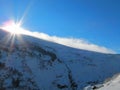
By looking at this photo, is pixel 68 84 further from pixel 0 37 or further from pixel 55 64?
pixel 0 37

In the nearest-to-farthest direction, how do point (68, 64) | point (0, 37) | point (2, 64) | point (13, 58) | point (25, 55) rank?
point (2, 64), point (13, 58), point (25, 55), point (68, 64), point (0, 37)

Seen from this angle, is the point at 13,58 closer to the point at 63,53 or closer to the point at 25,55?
the point at 25,55

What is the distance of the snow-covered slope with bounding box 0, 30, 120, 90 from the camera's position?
72.9 metres

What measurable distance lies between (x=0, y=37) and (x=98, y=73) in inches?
1633

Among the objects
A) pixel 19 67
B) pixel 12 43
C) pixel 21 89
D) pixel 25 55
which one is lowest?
pixel 21 89

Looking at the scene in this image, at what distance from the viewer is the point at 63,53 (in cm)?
10612

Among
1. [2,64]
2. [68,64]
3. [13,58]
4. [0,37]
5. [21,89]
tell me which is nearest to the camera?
[21,89]

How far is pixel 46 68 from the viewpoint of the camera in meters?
84.6

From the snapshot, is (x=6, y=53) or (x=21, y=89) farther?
(x=6, y=53)

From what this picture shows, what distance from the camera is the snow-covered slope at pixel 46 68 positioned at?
72.9 metres

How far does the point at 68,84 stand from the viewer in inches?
3054

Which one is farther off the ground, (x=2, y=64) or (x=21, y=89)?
(x=2, y=64)

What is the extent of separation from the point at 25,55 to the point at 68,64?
654 inches

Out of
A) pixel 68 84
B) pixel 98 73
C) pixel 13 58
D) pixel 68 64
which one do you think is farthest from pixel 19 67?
pixel 98 73
